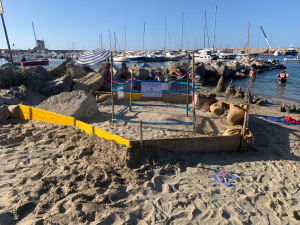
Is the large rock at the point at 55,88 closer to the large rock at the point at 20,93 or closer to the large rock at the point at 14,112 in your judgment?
the large rock at the point at 20,93

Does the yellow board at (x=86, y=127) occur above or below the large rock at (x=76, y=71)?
below

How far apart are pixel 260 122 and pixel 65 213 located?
6554mm

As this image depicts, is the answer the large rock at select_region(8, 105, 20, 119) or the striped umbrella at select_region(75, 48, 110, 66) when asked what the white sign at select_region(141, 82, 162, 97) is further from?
the striped umbrella at select_region(75, 48, 110, 66)

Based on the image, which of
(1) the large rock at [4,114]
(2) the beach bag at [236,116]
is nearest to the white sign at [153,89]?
(2) the beach bag at [236,116]

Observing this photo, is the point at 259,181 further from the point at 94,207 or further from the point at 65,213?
the point at 65,213

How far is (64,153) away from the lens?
4152 millimetres

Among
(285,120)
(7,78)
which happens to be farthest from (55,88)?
(285,120)

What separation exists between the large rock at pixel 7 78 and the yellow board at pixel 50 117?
13.1 feet

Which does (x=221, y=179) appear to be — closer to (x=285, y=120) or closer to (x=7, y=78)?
(x=285, y=120)

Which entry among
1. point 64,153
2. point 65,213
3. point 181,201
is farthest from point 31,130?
point 181,201

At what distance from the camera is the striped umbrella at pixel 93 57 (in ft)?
41.8

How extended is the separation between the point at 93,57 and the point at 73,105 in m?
7.90

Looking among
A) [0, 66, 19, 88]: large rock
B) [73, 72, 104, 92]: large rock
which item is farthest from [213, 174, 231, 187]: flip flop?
[0, 66, 19, 88]: large rock

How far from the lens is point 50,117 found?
5.66 m
